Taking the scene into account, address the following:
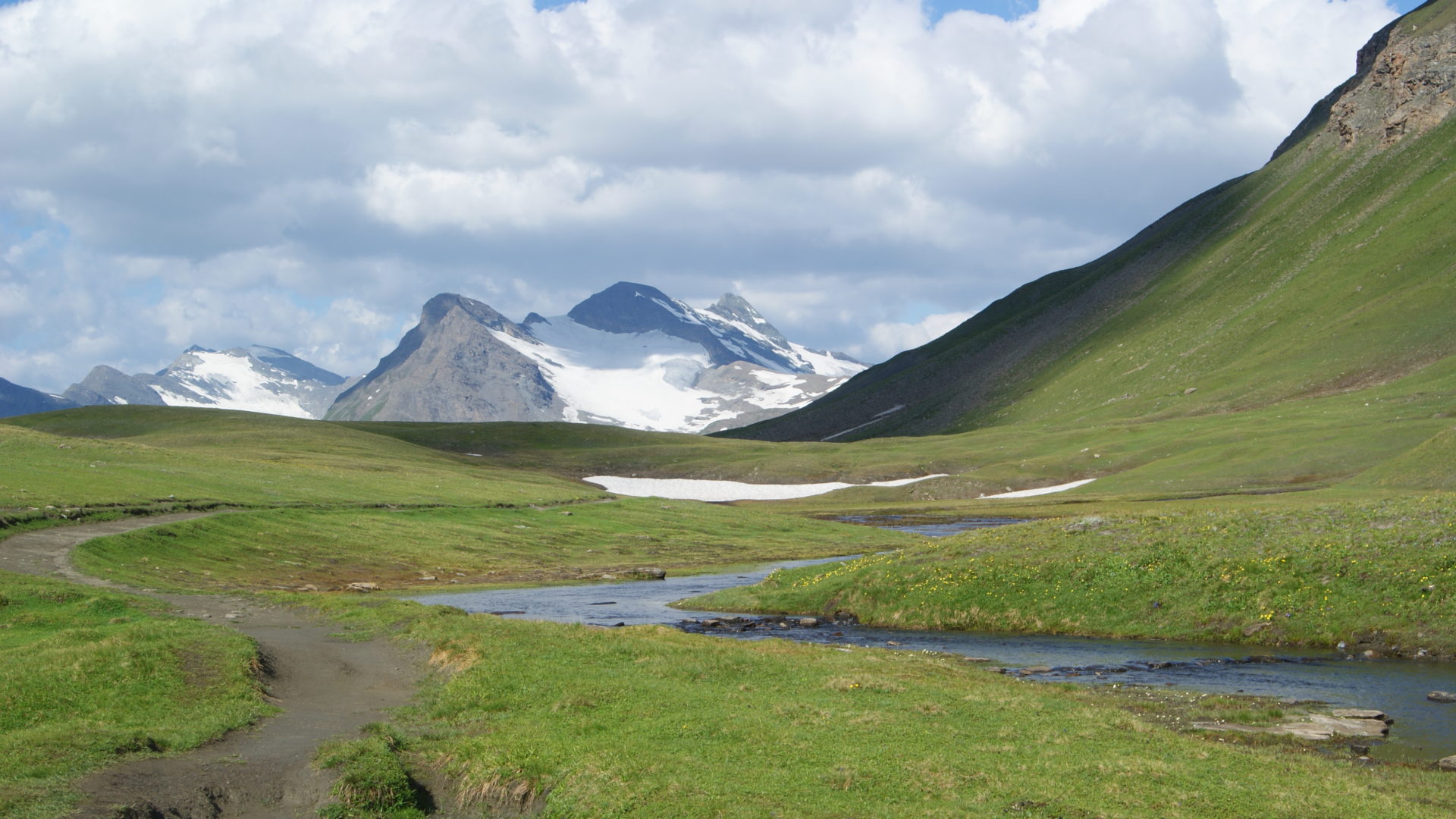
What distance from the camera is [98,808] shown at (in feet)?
57.7

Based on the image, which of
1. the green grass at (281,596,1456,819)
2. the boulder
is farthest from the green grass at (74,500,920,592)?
the boulder

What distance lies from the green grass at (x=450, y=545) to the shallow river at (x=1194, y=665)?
1338 centimetres

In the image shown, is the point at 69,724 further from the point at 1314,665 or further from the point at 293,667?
the point at 1314,665

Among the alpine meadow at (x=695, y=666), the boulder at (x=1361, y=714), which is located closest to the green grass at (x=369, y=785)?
the alpine meadow at (x=695, y=666)

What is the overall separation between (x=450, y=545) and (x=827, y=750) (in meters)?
67.3

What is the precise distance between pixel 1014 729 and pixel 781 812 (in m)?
8.16

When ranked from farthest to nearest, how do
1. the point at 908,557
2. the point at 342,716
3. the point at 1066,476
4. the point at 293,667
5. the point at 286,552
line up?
the point at 1066,476 → the point at 286,552 → the point at 908,557 → the point at 293,667 → the point at 342,716

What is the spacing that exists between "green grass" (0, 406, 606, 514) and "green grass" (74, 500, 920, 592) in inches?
275

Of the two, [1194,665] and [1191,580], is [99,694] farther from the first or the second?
[1191,580]

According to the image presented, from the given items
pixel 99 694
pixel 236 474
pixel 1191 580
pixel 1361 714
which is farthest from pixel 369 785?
pixel 236 474

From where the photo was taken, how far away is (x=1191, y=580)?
4603 centimetres

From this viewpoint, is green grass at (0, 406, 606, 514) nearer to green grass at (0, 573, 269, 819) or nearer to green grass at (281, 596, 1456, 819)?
green grass at (0, 573, 269, 819)

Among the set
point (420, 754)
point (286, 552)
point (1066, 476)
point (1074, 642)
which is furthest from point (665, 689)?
point (1066, 476)

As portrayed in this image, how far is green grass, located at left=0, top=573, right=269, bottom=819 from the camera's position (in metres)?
19.3
